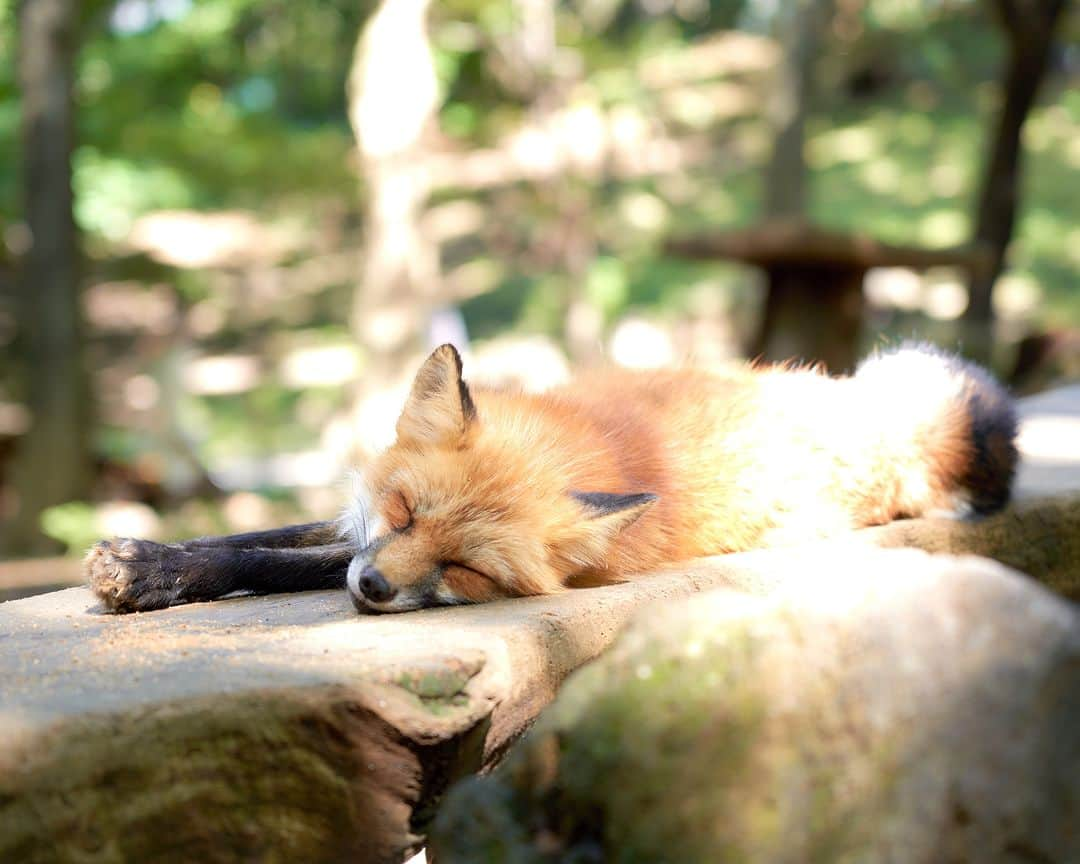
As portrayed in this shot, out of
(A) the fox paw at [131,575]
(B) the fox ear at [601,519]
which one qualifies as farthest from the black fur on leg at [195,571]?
(B) the fox ear at [601,519]

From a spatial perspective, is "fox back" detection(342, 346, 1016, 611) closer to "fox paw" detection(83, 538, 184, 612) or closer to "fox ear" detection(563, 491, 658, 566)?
"fox ear" detection(563, 491, 658, 566)

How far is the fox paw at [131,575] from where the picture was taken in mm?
2266

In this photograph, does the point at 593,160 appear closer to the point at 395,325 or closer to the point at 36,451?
the point at 395,325

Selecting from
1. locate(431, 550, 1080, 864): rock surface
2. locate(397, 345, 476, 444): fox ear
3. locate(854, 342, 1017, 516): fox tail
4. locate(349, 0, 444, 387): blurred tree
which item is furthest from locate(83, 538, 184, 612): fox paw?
locate(349, 0, 444, 387): blurred tree

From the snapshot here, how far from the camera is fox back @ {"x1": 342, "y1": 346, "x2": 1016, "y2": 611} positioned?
2258 millimetres

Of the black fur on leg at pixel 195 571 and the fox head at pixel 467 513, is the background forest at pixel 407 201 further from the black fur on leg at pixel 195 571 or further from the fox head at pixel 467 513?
the black fur on leg at pixel 195 571

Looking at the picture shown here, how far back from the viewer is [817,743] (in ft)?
4.67

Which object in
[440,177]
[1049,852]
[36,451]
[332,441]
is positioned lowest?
[332,441]

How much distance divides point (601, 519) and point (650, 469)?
37 cm

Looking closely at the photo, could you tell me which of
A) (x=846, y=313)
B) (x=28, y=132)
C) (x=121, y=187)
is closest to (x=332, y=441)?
(x=121, y=187)

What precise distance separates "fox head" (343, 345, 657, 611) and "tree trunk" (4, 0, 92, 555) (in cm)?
615

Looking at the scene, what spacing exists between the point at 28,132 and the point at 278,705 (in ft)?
23.6

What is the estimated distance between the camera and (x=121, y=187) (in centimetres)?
845

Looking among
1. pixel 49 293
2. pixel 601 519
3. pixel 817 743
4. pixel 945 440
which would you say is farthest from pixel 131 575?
pixel 49 293
